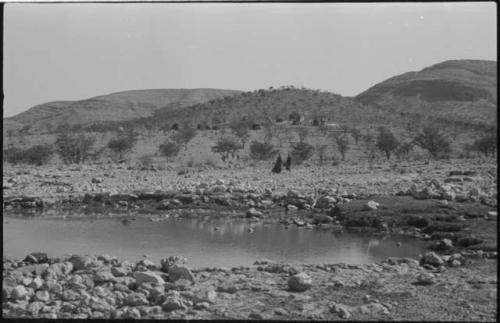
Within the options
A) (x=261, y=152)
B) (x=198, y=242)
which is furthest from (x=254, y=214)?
(x=261, y=152)

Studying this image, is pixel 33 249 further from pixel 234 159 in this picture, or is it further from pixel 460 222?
pixel 234 159

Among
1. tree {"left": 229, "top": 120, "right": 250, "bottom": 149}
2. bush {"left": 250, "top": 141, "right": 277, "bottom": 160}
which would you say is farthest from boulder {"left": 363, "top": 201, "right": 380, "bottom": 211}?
tree {"left": 229, "top": 120, "right": 250, "bottom": 149}

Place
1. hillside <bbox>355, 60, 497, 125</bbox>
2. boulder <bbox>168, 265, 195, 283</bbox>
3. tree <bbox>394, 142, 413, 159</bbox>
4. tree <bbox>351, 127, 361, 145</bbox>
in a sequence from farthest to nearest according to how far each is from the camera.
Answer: hillside <bbox>355, 60, 497, 125</bbox> → tree <bbox>351, 127, 361, 145</bbox> → tree <bbox>394, 142, 413, 159</bbox> → boulder <bbox>168, 265, 195, 283</bbox>

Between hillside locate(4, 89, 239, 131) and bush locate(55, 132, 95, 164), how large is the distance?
35275mm

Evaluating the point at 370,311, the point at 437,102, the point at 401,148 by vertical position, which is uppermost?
the point at 437,102

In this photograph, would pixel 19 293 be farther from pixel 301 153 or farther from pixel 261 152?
pixel 261 152

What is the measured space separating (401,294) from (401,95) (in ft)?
209

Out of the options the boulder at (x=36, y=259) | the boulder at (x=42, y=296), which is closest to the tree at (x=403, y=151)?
the boulder at (x=36, y=259)

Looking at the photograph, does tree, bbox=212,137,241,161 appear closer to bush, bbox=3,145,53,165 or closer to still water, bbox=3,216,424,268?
bush, bbox=3,145,53,165

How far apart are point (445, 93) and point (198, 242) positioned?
57.6 metres

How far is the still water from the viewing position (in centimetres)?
929

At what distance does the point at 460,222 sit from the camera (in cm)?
1102

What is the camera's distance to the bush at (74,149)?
31.9m

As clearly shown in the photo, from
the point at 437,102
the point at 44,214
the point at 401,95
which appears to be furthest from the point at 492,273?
the point at 401,95
